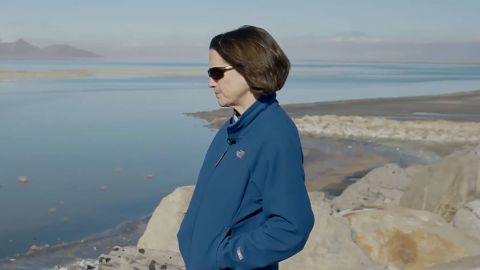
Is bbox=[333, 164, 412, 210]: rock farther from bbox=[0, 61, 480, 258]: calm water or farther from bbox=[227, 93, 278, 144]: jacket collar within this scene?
bbox=[227, 93, 278, 144]: jacket collar

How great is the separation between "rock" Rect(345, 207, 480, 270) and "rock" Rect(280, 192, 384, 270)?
13.3 inches

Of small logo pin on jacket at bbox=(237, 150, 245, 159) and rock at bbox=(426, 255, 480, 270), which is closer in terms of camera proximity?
small logo pin on jacket at bbox=(237, 150, 245, 159)

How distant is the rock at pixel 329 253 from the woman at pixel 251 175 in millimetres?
3560

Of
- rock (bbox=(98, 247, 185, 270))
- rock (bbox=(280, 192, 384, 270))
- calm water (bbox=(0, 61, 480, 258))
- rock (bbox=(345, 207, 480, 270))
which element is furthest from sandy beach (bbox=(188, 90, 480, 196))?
rock (bbox=(98, 247, 185, 270))

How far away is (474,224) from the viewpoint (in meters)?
6.82

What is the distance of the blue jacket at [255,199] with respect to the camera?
2123mm

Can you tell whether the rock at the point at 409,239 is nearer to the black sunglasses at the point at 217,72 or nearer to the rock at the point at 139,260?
the rock at the point at 139,260

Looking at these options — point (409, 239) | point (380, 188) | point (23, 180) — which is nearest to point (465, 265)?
point (409, 239)

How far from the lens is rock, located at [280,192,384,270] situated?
5.79 metres

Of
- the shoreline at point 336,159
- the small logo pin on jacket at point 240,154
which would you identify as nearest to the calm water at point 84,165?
the shoreline at point 336,159

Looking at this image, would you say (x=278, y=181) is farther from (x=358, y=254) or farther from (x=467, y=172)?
(x=467, y=172)

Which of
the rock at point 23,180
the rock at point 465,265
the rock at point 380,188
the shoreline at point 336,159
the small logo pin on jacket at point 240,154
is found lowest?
the shoreline at point 336,159

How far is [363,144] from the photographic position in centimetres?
1981

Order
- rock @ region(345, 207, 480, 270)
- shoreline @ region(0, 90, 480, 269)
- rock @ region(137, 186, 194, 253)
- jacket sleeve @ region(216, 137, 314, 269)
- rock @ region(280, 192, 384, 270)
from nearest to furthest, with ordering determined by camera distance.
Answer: jacket sleeve @ region(216, 137, 314, 269) < rock @ region(280, 192, 384, 270) < rock @ region(345, 207, 480, 270) < rock @ region(137, 186, 194, 253) < shoreline @ region(0, 90, 480, 269)
